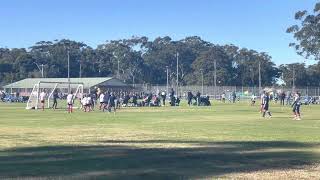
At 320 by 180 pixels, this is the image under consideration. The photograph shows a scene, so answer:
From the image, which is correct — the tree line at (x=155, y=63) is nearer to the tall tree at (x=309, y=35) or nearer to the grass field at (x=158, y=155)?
the tall tree at (x=309, y=35)

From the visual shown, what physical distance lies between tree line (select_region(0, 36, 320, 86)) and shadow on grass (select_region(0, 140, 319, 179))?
391 feet

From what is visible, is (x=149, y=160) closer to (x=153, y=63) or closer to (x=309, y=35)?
(x=309, y=35)

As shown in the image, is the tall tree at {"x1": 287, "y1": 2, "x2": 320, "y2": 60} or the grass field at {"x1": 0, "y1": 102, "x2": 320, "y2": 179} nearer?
the grass field at {"x1": 0, "y1": 102, "x2": 320, "y2": 179}

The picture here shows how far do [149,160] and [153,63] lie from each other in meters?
160

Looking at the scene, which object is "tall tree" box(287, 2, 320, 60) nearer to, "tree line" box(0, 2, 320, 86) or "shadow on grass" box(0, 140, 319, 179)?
"tree line" box(0, 2, 320, 86)

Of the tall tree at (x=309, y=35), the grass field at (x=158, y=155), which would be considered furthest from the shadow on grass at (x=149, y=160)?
the tall tree at (x=309, y=35)

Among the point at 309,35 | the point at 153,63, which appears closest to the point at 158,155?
the point at 309,35

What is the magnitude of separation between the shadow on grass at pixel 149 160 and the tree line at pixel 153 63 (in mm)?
119041

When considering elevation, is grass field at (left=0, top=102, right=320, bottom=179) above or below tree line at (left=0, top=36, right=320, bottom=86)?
below

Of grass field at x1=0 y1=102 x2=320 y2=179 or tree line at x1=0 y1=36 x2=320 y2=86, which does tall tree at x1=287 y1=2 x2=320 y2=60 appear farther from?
grass field at x1=0 y1=102 x2=320 y2=179

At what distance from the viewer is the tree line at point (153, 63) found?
146 m

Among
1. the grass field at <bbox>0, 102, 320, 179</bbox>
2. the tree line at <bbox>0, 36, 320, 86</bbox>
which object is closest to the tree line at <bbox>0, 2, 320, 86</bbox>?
the tree line at <bbox>0, 36, 320, 86</bbox>

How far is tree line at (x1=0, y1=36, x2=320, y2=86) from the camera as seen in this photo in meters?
146

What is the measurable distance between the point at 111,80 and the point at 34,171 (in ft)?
385
